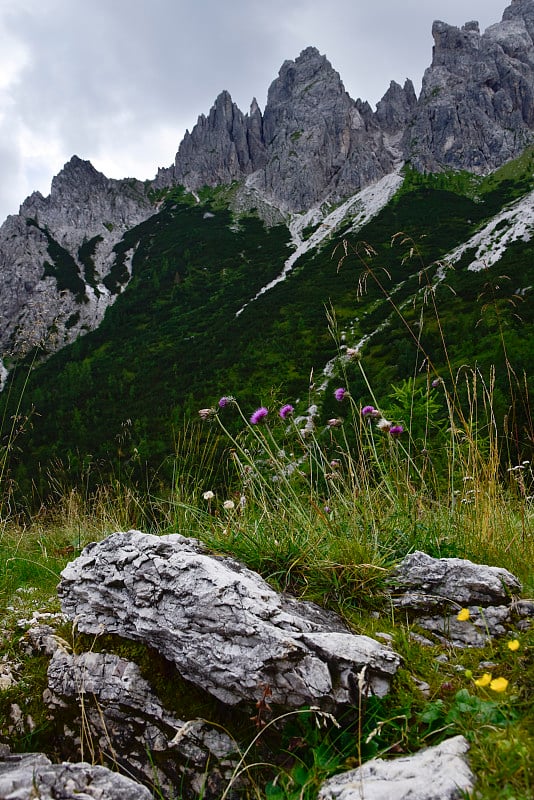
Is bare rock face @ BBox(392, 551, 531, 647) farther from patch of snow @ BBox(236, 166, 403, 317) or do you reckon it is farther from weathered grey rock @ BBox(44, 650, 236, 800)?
patch of snow @ BBox(236, 166, 403, 317)

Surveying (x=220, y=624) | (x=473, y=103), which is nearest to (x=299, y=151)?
(x=473, y=103)

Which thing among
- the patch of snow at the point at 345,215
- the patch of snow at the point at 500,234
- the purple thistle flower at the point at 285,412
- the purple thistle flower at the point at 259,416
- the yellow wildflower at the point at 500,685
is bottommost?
the yellow wildflower at the point at 500,685

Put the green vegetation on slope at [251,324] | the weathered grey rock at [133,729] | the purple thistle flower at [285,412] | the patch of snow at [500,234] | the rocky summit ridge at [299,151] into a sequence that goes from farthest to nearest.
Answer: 1. the rocky summit ridge at [299,151]
2. the patch of snow at [500,234]
3. the green vegetation on slope at [251,324]
4. the purple thistle flower at [285,412]
5. the weathered grey rock at [133,729]

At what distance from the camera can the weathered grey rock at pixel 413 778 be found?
3.75ft

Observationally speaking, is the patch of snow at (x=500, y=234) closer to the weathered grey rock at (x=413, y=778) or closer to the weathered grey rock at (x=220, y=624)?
the weathered grey rock at (x=220, y=624)

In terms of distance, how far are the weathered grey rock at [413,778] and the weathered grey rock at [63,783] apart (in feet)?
2.00

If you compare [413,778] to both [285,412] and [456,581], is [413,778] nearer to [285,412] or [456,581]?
[456,581]

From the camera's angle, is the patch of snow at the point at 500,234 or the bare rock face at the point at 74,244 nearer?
the patch of snow at the point at 500,234

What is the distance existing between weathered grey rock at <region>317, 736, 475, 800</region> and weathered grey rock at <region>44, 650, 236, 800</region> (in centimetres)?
47

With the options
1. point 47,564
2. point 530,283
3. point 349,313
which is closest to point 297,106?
point 349,313

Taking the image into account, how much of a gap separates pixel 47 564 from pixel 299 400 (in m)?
44.2

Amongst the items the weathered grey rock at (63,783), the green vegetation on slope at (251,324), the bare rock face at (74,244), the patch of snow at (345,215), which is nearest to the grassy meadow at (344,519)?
the weathered grey rock at (63,783)

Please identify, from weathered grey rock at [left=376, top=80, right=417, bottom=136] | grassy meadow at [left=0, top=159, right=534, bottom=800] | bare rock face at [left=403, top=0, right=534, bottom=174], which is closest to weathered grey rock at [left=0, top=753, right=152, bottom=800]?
grassy meadow at [left=0, top=159, right=534, bottom=800]

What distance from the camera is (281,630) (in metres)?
1.77
